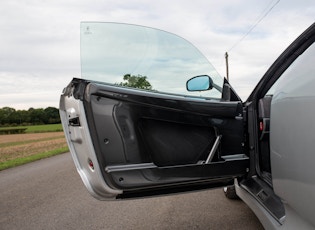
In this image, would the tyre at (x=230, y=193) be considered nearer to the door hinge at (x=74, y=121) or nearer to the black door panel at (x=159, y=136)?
the black door panel at (x=159, y=136)

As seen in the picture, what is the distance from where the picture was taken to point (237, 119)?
2848mm

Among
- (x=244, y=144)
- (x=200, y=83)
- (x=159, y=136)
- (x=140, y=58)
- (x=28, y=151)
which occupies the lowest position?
(x=28, y=151)

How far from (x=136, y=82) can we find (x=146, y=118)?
1.15 ft

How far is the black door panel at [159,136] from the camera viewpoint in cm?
239

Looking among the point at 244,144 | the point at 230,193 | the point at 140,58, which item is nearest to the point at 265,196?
the point at 244,144

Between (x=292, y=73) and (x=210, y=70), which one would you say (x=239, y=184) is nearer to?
(x=210, y=70)

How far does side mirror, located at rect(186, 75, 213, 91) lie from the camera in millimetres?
2967

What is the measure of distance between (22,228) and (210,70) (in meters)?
2.80

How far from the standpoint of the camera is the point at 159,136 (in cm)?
261

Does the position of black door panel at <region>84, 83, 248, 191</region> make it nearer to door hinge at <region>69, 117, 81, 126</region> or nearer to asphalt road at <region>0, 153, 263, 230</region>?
door hinge at <region>69, 117, 81, 126</region>

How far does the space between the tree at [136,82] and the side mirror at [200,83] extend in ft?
1.33

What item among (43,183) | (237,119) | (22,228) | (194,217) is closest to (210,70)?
(237,119)

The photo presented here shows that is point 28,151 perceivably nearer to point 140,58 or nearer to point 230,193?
point 230,193

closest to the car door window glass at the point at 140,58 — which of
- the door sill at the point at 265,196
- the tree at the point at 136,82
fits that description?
the tree at the point at 136,82
